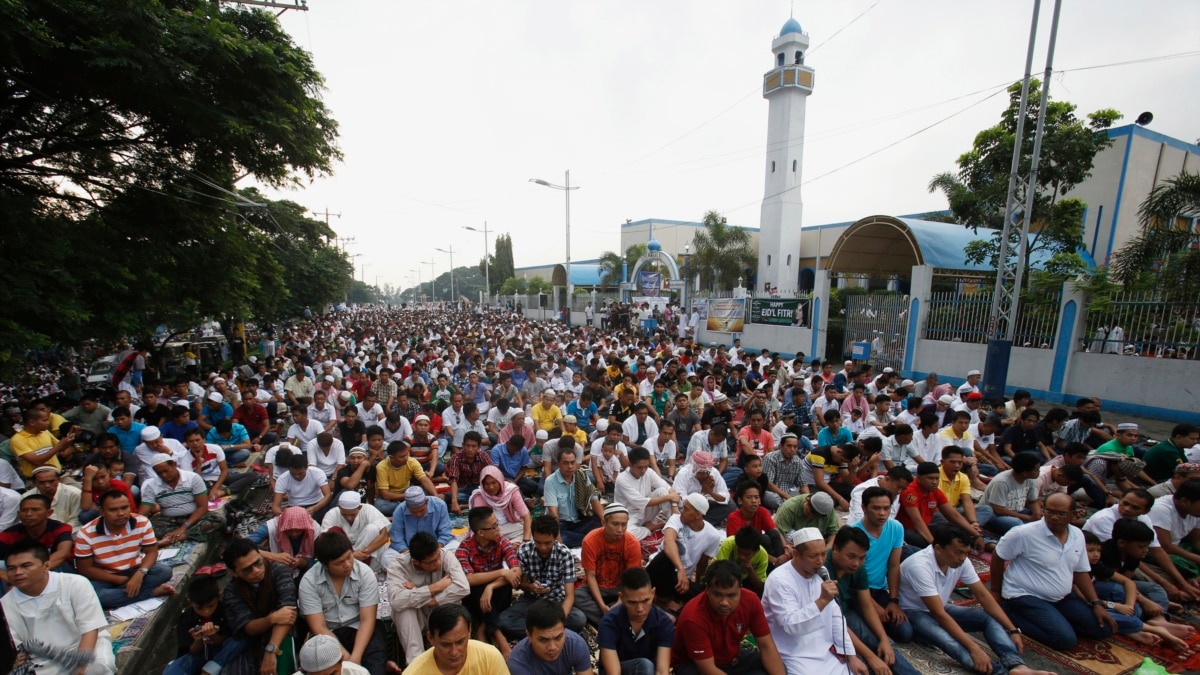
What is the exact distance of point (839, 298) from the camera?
18.2 m

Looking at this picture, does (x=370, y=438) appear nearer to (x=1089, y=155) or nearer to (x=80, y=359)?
(x=1089, y=155)

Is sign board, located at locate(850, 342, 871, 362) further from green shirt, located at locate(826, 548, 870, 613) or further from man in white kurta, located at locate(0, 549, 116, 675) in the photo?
man in white kurta, located at locate(0, 549, 116, 675)

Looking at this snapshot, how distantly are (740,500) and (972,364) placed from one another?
36.2ft

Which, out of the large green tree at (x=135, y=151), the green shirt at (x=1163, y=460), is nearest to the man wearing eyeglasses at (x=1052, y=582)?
the green shirt at (x=1163, y=460)

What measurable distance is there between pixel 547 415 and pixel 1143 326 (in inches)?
436

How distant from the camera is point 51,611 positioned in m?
3.19

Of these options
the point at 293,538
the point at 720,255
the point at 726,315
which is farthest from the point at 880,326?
the point at 720,255

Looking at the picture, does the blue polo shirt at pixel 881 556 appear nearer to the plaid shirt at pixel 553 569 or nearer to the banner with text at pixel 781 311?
the plaid shirt at pixel 553 569

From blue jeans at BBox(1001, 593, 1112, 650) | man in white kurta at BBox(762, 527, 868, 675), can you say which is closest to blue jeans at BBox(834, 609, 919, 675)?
man in white kurta at BBox(762, 527, 868, 675)

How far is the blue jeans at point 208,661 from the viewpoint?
317cm

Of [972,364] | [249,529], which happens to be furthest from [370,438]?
[972,364]

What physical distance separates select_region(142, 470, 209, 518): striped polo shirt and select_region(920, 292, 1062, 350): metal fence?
14495mm

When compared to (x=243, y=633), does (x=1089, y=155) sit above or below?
above

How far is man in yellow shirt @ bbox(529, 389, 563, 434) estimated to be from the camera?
798cm
